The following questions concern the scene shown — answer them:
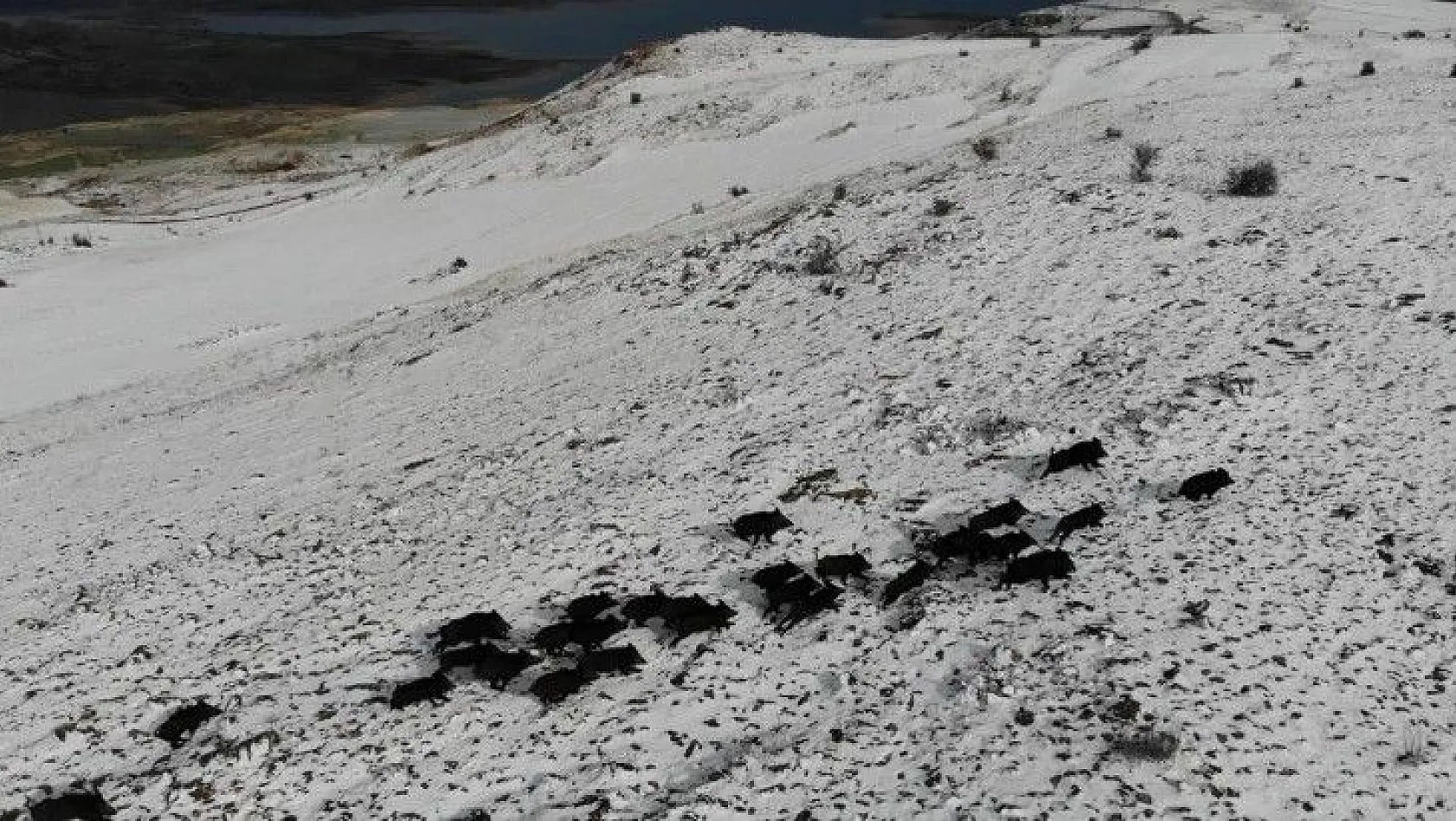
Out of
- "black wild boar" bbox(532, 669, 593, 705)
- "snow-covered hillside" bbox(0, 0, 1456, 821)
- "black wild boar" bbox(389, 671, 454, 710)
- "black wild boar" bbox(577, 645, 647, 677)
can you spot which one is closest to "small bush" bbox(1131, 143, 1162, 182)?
"snow-covered hillside" bbox(0, 0, 1456, 821)

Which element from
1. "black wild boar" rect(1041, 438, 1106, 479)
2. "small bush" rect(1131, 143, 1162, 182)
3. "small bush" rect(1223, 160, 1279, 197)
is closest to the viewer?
"black wild boar" rect(1041, 438, 1106, 479)

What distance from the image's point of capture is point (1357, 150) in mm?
21578

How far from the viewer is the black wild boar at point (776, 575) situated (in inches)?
437

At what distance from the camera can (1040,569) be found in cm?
1059

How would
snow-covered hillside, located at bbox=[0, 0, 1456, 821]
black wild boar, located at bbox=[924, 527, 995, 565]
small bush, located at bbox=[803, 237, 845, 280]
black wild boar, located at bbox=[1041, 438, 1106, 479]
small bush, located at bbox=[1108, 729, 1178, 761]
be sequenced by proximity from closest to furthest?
small bush, located at bbox=[1108, 729, 1178, 761] → snow-covered hillside, located at bbox=[0, 0, 1456, 821] → black wild boar, located at bbox=[924, 527, 995, 565] → black wild boar, located at bbox=[1041, 438, 1106, 479] → small bush, located at bbox=[803, 237, 845, 280]

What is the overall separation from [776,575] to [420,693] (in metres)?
3.85

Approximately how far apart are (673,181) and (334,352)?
16764mm

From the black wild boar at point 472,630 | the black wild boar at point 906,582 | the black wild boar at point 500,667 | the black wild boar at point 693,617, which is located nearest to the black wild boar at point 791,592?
the black wild boar at point 693,617

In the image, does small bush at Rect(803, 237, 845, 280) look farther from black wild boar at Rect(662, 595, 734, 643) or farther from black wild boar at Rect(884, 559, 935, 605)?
black wild boar at Rect(662, 595, 734, 643)

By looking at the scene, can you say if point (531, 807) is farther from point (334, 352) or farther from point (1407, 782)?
point (334, 352)

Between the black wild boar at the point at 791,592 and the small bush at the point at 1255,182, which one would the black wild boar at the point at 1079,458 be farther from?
the small bush at the point at 1255,182

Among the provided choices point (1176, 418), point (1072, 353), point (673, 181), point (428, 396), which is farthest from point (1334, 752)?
point (673, 181)

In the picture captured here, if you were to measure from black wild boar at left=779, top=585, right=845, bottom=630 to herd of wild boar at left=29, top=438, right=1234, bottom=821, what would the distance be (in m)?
0.01

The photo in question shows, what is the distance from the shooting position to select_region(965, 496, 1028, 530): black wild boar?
1164cm
